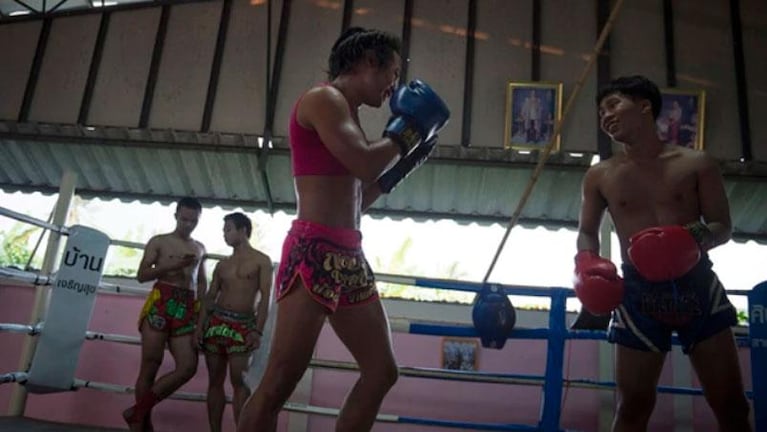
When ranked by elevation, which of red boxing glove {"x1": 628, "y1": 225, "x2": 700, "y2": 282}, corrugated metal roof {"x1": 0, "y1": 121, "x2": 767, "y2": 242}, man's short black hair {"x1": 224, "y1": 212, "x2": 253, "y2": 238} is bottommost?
red boxing glove {"x1": 628, "y1": 225, "x2": 700, "y2": 282}

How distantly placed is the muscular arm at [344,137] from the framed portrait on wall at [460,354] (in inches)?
110

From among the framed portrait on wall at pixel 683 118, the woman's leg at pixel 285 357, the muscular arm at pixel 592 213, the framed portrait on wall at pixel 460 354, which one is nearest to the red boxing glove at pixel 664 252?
the muscular arm at pixel 592 213

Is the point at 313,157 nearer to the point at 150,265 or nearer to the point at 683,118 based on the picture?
the point at 150,265

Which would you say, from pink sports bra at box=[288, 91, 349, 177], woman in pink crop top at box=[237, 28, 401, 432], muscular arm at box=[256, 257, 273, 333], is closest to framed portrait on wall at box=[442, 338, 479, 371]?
muscular arm at box=[256, 257, 273, 333]

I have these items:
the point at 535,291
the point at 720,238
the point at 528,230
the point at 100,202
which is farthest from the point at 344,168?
the point at 100,202

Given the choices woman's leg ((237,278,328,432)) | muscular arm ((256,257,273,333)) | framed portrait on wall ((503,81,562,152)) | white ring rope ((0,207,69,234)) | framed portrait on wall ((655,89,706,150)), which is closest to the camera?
woman's leg ((237,278,328,432))

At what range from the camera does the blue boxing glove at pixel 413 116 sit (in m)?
1.28

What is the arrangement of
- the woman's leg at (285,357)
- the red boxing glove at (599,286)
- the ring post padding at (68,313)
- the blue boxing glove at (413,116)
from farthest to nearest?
the ring post padding at (68,313)
the red boxing glove at (599,286)
the blue boxing glove at (413,116)
the woman's leg at (285,357)

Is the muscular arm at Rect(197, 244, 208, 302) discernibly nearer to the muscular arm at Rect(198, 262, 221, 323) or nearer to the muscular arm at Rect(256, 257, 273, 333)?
the muscular arm at Rect(198, 262, 221, 323)

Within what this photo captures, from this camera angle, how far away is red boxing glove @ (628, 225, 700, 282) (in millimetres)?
1413

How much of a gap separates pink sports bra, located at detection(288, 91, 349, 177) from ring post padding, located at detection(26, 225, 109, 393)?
231 centimetres

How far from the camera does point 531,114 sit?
4.85 m

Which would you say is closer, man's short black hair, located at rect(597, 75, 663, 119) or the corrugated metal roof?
man's short black hair, located at rect(597, 75, 663, 119)

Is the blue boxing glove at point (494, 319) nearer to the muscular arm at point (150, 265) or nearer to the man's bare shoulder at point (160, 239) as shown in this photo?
the muscular arm at point (150, 265)
